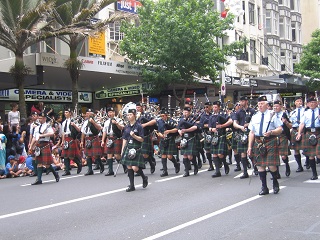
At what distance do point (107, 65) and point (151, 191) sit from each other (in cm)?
1332

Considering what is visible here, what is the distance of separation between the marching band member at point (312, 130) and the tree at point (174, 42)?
12901 mm

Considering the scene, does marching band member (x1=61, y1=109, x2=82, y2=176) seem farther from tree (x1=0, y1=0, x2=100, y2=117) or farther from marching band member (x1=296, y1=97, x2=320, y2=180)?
marching band member (x1=296, y1=97, x2=320, y2=180)

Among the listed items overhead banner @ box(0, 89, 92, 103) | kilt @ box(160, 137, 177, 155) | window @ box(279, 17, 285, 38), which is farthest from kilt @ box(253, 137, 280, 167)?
window @ box(279, 17, 285, 38)

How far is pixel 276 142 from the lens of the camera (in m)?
9.87

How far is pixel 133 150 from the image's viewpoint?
1077 centimetres

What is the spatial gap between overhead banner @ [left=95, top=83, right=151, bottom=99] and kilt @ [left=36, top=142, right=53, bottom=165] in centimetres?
1384

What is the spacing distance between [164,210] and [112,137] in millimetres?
5968

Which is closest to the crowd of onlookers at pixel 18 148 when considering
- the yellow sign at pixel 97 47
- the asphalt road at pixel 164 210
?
the asphalt road at pixel 164 210

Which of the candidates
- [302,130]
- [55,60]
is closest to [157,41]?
[55,60]

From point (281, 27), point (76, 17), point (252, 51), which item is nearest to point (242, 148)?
point (76, 17)

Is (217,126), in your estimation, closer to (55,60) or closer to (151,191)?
(151,191)

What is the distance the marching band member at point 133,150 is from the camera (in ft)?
35.2

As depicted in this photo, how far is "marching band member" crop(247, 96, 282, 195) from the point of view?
971 cm

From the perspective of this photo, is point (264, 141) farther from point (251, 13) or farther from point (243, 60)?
point (251, 13)
